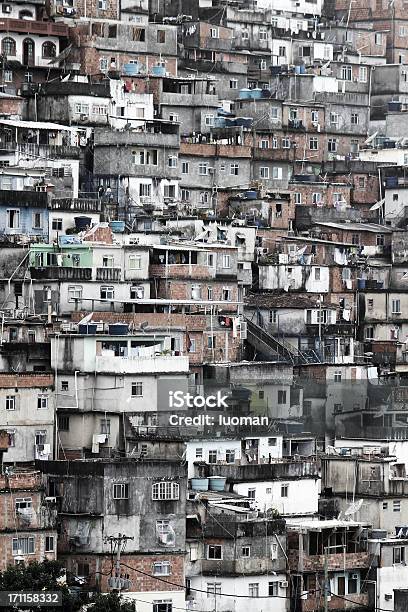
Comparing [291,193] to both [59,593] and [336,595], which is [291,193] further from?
[59,593]

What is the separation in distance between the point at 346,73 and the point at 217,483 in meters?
39.6

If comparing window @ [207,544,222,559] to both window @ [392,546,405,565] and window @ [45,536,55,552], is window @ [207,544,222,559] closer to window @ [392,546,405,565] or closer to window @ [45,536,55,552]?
window @ [45,536,55,552]

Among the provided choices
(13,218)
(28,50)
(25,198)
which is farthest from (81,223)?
(28,50)

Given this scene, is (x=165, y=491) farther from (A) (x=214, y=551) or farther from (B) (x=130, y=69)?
(B) (x=130, y=69)

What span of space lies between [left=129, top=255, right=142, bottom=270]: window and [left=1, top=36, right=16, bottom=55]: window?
1507cm

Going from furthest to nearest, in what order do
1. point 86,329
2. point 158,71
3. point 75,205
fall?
point 158,71
point 75,205
point 86,329

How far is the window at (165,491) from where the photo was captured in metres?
80.0

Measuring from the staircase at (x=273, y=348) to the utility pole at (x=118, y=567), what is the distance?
18512 mm

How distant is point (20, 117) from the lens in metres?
106

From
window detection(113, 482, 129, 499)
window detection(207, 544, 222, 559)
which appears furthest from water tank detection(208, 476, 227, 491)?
window detection(113, 482, 129, 499)

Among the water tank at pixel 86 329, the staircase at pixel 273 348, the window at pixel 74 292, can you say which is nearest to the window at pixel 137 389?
the water tank at pixel 86 329

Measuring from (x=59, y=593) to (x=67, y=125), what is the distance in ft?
111

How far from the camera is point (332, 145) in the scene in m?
118

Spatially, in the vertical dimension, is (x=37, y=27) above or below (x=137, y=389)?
above
